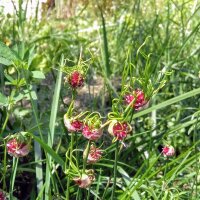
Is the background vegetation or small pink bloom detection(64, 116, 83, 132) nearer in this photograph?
small pink bloom detection(64, 116, 83, 132)

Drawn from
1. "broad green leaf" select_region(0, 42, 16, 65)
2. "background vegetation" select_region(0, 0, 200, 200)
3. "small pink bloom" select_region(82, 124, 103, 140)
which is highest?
"broad green leaf" select_region(0, 42, 16, 65)

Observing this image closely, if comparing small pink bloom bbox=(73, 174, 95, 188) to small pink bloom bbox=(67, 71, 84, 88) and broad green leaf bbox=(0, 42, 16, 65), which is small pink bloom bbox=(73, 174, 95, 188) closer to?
small pink bloom bbox=(67, 71, 84, 88)

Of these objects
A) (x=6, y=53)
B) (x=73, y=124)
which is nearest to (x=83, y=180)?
(x=73, y=124)

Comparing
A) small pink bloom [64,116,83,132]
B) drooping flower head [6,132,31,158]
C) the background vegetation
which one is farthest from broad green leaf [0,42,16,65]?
small pink bloom [64,116,83,132]

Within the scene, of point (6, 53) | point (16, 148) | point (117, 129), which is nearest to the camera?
point (117, 129)

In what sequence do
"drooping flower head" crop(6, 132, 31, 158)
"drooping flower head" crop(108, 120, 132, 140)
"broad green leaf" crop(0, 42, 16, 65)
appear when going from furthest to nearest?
"broad green leaf" crop(0, 42, 16, 65), "drooping flower head" crop(6, 132, 31, 158), "drooping flower head" crop(108, 120, 132, 140)

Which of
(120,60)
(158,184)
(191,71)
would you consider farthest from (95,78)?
(158,184)

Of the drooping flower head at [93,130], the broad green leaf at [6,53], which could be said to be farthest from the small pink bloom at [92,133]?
the broad green leaf at [6,53]

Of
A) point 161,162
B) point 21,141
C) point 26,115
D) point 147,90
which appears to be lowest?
point 161,162

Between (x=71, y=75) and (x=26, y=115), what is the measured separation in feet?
3.04

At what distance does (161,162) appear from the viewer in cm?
196

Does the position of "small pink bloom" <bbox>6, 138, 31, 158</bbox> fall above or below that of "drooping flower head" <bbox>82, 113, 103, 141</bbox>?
below

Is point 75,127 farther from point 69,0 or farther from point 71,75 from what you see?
point 69,0

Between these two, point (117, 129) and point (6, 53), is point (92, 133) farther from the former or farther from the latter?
point (6, 53)
